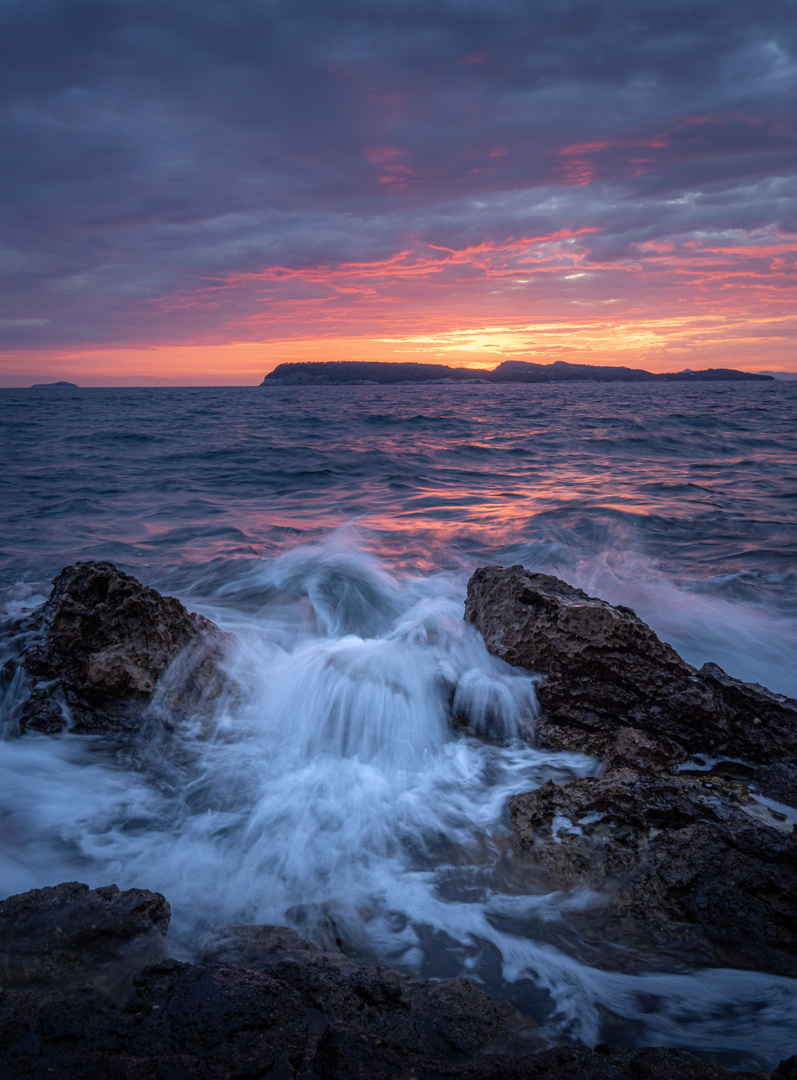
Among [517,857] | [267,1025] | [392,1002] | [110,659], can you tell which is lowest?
[517,857]

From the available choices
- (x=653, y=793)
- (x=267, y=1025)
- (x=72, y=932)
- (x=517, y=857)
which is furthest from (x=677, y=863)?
(x=72, y=932)

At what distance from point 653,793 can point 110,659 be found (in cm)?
324

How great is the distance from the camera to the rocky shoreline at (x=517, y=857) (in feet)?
4.77

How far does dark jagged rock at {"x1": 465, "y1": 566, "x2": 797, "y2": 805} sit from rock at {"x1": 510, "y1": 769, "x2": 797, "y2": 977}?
0.54 metres

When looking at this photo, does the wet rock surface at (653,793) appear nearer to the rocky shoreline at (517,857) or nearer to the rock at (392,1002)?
the rocky shoreline at (517,857)

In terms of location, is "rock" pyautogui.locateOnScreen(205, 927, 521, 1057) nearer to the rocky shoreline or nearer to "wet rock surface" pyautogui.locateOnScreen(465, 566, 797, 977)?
the rocky shoreline

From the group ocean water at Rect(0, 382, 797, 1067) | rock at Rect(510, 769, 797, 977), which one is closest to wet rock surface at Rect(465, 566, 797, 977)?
rock at Rect(510, 769, 797, 977)

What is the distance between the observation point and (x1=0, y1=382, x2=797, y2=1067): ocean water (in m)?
2.24

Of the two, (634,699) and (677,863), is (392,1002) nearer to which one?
(677,863)

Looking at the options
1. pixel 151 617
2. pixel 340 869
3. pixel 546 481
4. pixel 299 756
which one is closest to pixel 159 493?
pixel 546 481

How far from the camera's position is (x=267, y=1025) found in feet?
5.10

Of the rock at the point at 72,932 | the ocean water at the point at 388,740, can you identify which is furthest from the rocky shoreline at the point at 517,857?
the ocean water at the point at 388,740

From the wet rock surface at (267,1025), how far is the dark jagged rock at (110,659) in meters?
1.81

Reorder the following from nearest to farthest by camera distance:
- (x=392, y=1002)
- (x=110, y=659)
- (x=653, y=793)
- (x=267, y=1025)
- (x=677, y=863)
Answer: (x=267, y=1025), (x=392, y=1002), (x=677, y=863), (x=653, y=793), (x=110, y=659)
